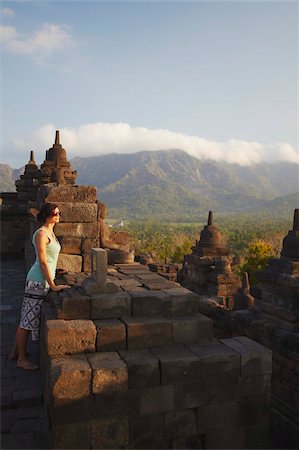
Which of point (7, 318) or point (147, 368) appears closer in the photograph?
point (147, 368)

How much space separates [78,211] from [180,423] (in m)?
3.42

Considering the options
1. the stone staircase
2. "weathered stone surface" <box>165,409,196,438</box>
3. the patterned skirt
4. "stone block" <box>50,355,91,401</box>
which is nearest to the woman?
the patterned skirt

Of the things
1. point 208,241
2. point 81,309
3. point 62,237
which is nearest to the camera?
point 81,309

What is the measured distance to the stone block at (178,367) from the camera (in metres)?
3.61

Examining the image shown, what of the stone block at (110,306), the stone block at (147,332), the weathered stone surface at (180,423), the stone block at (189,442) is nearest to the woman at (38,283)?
the stone block at (110,306)

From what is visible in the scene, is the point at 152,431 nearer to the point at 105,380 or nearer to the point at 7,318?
the point at 105,380

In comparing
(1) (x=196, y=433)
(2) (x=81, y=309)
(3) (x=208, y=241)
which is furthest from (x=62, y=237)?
(3) (x=208, y=241)

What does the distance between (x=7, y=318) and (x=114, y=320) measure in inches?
128

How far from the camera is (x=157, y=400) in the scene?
3.62 m

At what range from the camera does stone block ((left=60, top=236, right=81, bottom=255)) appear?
6020mm

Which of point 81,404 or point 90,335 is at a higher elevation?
point 90,335

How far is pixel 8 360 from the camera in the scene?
16.0 ft

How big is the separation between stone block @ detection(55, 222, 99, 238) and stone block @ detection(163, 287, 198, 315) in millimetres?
2194

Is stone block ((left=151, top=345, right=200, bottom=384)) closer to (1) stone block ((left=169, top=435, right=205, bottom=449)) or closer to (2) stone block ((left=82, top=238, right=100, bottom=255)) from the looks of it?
(1) stone block ((left=169, top=435, right=205, bottom=449))
